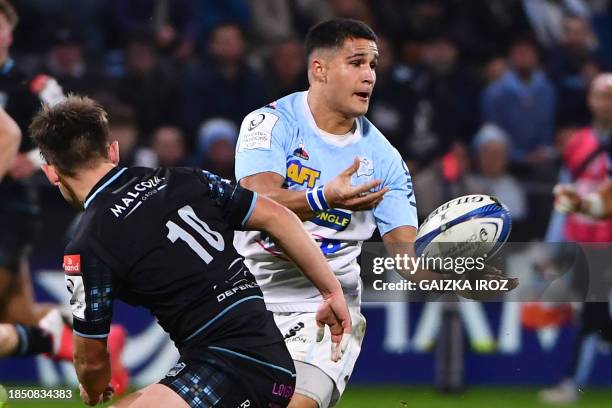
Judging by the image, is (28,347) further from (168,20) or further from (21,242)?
(168,20)

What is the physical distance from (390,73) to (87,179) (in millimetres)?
7375

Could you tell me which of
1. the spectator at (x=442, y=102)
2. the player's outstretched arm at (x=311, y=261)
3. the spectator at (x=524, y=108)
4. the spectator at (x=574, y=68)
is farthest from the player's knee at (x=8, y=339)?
the spectator at (x=574, y=68)

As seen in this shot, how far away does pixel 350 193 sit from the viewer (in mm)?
5066

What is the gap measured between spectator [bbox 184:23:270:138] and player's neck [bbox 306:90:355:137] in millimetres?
5047

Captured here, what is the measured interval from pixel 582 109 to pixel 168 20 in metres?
4.26

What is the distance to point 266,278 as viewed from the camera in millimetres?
5891

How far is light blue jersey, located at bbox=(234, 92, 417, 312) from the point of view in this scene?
5.79 meters

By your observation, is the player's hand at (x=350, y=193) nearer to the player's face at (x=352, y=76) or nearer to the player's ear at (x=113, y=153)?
the player's face at (x=352, y=76)

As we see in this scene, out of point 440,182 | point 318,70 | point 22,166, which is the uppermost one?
point 318,70

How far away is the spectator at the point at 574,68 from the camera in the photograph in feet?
40.4

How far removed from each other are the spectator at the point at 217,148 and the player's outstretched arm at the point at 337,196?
4.59 metres

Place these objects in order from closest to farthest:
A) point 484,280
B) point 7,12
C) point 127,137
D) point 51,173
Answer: point 51,173 → point 484,280 → point 7,12 → point 127,137

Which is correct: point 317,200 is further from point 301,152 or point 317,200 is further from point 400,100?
point 400,100

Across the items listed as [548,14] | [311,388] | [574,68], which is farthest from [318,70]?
[548,14]
